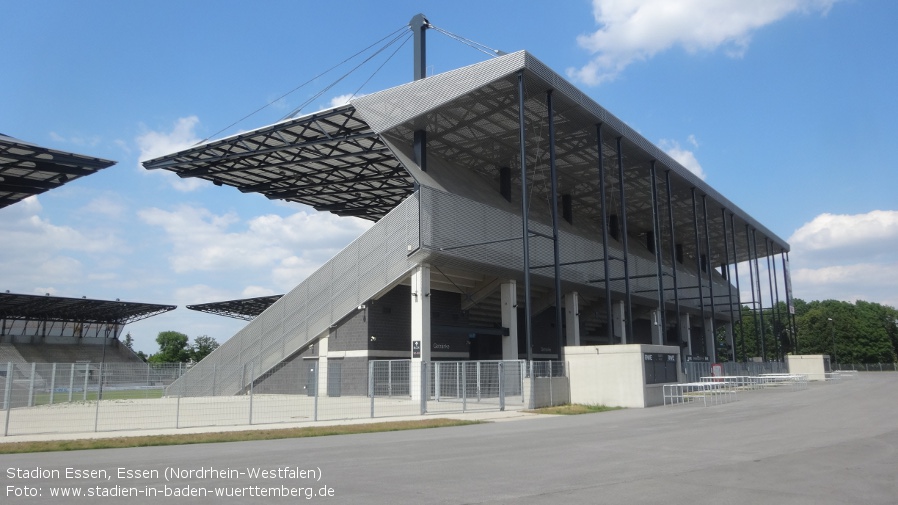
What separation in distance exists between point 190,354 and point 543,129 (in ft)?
321

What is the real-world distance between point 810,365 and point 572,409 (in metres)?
→ 44.6

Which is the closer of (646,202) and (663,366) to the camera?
(663,366)

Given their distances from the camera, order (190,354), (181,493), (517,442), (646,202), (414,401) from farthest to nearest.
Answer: (190,354) < (646,202) < (414,401) < (517,442) < (181,493)

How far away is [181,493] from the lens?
8578mm

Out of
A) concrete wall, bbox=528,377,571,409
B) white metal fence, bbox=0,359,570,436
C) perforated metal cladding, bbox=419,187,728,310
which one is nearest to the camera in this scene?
white metal fence, bbox=0,359,570,436

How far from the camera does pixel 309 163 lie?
144ft

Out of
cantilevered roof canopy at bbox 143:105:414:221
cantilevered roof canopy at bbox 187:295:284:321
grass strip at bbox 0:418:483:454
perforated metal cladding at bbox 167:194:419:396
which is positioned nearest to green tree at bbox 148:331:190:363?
cantilevered roof canopy at bbox 187:295:284:321

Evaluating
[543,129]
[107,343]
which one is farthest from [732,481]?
[107,343]

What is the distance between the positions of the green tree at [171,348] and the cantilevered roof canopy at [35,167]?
75.8 meters

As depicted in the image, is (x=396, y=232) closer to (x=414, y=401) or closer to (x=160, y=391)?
(x=414, y=401)

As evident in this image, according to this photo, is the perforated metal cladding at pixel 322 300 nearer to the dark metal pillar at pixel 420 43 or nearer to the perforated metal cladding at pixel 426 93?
the perforated metal cladding at pixel 426 93

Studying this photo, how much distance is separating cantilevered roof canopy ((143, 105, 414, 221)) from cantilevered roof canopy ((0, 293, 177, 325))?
33238 mm

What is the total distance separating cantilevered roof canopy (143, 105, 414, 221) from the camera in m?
37.8

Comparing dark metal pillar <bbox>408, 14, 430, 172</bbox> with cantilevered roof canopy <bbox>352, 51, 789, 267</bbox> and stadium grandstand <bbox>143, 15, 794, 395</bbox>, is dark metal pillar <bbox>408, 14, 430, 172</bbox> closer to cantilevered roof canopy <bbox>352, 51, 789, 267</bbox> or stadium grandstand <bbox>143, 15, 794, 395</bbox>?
stadium grandstand <bbox>143, 15, 794, 395</bbox>
